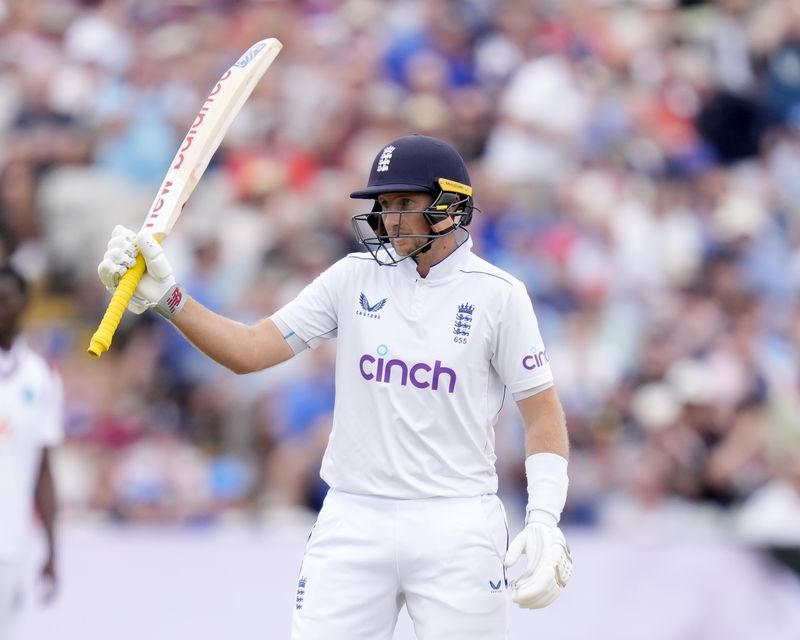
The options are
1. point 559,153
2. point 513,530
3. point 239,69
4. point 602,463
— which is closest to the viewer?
point 239,69

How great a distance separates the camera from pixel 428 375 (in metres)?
4.21

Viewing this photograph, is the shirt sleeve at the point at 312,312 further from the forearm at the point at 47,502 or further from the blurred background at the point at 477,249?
the blurred background at the point at 477,249

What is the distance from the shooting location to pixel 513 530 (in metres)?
7.73

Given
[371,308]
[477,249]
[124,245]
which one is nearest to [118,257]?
[124,245]

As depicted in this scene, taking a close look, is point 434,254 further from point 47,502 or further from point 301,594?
point 47,502

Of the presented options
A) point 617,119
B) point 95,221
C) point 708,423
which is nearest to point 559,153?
point 617,119

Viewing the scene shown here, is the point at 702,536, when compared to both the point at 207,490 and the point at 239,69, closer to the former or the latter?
the point at 207,490

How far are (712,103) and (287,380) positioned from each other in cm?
465

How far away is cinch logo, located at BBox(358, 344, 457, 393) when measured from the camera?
166 inches

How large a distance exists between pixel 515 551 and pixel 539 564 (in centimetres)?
8

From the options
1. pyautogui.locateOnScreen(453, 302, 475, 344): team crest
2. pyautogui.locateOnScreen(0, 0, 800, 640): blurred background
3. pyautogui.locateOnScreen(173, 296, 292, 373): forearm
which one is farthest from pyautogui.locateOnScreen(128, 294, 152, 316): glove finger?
pyautogui.locateOnScreen(0, 0, 800, 640): blurred background

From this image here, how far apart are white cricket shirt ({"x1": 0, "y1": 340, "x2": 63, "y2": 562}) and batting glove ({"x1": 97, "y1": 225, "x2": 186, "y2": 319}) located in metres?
2.18

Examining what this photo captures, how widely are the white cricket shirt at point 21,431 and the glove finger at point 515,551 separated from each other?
8.79ft

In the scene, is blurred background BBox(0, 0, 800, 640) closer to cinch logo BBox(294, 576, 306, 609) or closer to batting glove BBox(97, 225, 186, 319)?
cinch logo BBox(294, 576, 306, 609)
